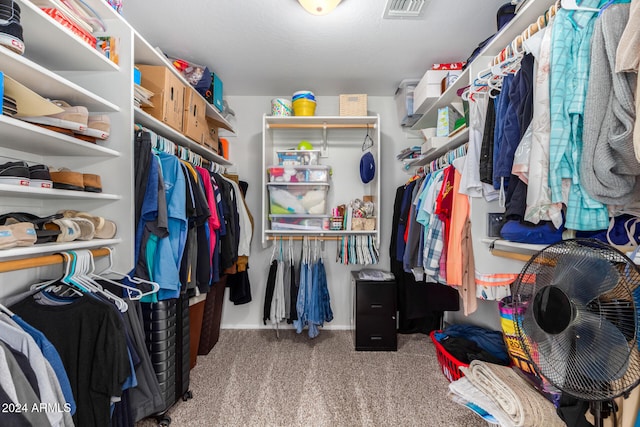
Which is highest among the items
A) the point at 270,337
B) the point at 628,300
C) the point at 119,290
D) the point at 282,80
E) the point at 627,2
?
the point at 282,80

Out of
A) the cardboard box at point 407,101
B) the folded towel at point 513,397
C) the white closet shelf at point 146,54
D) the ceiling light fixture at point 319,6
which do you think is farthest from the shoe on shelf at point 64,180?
the cardboard box at point 407,101

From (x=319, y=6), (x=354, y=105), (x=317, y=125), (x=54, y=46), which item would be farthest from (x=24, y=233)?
(x=354, y=105)

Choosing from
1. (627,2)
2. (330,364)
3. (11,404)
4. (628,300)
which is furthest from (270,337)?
(627,2)

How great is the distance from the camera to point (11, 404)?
802 millimetres

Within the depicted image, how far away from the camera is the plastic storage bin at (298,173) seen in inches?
104

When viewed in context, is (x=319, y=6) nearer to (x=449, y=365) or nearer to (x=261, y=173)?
(x=261, y=173)

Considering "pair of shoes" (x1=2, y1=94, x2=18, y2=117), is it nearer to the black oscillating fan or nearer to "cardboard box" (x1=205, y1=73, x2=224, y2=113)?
"cardboard box" (x1=205, y1=73, x2=224, y2=113)

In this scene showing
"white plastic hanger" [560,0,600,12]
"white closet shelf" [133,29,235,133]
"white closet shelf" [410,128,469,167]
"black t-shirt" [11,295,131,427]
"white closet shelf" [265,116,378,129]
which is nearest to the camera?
"white plastic hanger" [560,0,600,12]

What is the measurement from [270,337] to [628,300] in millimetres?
2601

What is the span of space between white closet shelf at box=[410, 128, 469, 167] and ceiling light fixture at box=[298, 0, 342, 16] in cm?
100

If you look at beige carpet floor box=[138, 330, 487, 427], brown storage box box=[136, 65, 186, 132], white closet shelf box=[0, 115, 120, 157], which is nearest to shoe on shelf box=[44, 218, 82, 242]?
white closet shelf box=[0, 115, 120, 157]

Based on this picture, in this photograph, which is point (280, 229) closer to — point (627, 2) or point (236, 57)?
point (236, 57)

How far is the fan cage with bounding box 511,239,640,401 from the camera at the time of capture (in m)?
0.69

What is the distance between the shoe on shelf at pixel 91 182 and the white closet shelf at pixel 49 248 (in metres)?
0.24
